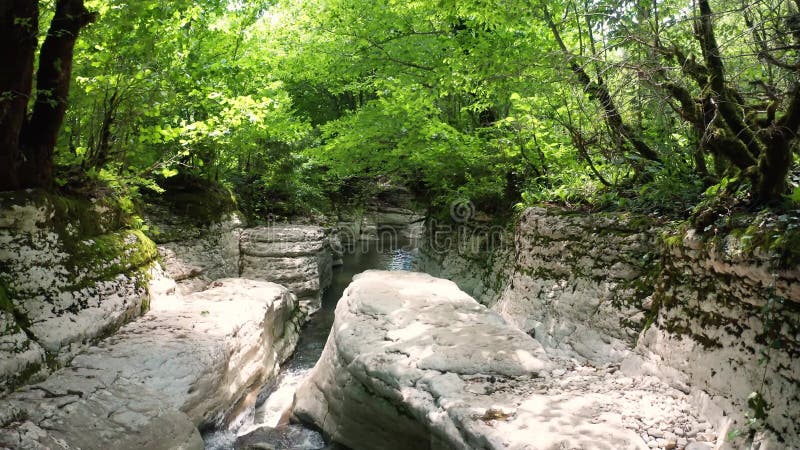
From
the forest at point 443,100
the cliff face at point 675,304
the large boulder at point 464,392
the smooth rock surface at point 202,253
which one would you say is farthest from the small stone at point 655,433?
the smooth rock surface at point 202,253

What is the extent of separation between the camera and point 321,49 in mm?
11352

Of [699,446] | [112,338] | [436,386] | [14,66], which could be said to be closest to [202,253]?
[112,338]

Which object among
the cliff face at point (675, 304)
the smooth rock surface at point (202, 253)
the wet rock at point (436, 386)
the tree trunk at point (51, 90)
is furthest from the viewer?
the smooth rock surface at point (202, 253)

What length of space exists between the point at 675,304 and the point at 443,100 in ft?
29.2

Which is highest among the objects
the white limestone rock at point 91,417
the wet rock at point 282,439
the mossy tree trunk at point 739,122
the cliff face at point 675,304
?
the mossy tree trunk at point 739,122

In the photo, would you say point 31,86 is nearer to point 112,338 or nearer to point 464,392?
point 112,338

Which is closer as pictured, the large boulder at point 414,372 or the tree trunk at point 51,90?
the large boulder at point 414,372

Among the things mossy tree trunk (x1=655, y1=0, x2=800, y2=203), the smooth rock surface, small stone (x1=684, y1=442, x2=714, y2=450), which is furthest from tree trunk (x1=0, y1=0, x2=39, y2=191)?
small stone (x1=684, y1=442, x2=714, y2=450)

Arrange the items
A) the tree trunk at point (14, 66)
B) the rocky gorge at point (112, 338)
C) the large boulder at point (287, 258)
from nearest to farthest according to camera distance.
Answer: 1. the rocky gorge at point (112, 338)
2. the tree trunk at point (14, 66)
3. the large boulder at point (287, 258)

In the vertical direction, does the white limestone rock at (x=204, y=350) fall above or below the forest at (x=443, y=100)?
below

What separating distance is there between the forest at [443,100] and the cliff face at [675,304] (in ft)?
1.64

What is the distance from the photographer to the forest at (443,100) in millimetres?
4398

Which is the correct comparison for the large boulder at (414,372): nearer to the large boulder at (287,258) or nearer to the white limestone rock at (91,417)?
the white limestone rock at (91,417)

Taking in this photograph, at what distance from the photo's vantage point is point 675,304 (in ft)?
14.9
